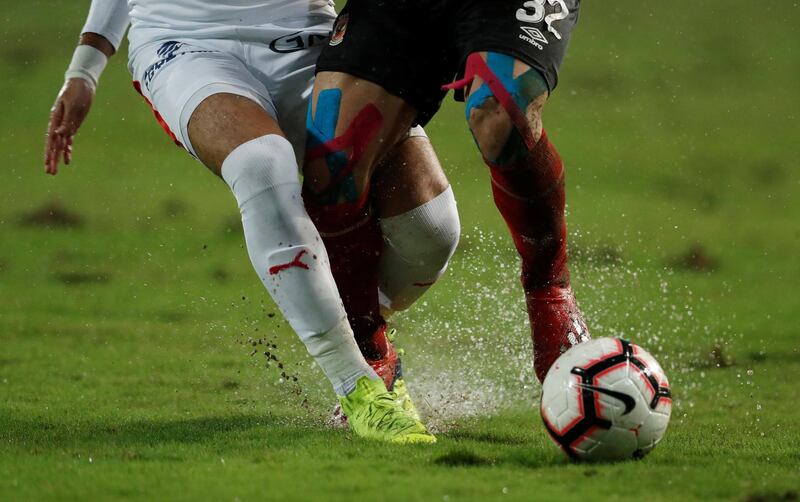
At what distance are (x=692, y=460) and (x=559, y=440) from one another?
452 millimetres

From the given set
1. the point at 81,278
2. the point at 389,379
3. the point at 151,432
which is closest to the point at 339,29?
the point at 389,379

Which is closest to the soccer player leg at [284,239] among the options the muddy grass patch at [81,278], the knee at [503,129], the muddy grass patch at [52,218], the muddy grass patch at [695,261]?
the knee at [503,129]

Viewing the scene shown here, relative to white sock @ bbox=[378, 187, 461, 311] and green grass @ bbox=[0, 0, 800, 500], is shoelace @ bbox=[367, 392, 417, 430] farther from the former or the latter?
white sock @ bbox=[378, 187, 461, 311]

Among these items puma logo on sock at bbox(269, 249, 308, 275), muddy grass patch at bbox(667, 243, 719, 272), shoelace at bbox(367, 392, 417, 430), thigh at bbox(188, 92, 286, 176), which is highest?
thigh at bbox(188, 92, 286, 176)

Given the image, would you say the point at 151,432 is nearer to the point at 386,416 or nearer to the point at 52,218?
the point at 386,416

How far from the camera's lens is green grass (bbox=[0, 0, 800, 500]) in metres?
3.95

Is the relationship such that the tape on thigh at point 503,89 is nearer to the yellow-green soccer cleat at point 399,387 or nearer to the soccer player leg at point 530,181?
the soccer player leg at point 530,181

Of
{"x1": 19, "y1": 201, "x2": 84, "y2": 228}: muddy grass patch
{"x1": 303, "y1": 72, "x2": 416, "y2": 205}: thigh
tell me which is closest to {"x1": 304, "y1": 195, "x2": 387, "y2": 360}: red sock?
{"x1": 303, "y1": 72, "x2": 416, "y2": 205}: thigh

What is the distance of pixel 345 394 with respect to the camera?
14.9 ft

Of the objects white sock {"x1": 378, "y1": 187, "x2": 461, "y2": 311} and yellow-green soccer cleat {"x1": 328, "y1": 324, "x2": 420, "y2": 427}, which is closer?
yellow-green soccer cleat {"x1": 328, "y1": 324, "x2": 420, "y2": 427}

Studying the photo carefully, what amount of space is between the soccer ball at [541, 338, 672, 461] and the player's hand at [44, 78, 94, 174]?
93.1 inches

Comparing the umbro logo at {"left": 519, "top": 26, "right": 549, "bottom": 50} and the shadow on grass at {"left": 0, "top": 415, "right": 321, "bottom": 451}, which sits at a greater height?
the umbro logo at {"left": 519, "top": 26, "right": 549, "bottom": 50}

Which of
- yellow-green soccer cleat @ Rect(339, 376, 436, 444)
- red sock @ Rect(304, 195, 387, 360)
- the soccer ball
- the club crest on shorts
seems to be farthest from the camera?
red sock @ Rect(304, 195, 387, 360)

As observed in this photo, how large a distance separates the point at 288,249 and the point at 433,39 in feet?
3.57
